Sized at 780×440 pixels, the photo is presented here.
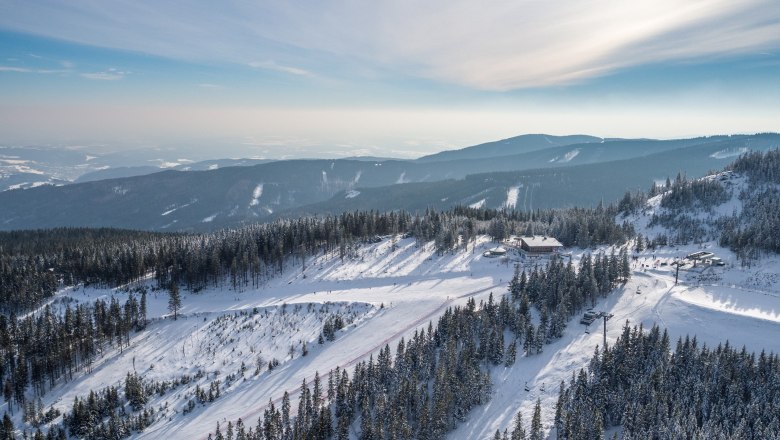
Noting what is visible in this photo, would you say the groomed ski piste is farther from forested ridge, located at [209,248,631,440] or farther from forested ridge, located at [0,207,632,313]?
forested ridge, located at [0,207,632,313]

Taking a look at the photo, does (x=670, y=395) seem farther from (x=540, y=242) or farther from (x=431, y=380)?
(x=540, y=242)

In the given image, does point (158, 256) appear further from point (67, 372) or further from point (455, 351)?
point (455, 351)

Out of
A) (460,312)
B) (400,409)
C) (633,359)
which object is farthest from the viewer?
(460,312)

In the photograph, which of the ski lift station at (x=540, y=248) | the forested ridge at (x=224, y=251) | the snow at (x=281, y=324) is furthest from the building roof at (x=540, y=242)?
the snow at (x=281, y=324)

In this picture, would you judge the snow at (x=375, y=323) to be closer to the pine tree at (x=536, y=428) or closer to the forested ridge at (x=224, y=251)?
the pine tree at (x=536, y=428)

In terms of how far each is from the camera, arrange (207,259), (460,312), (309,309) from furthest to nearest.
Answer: (207,259)
(309,309)
(460,312)

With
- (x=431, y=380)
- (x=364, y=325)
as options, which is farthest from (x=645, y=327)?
(x=364, y=325)

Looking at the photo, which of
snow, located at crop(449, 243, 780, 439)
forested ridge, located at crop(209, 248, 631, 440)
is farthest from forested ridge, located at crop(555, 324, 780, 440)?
forested ridge, located at crop(209, 248, 631, 440)

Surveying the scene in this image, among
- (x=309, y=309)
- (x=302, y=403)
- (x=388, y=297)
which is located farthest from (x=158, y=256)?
(x=302, y=403)
